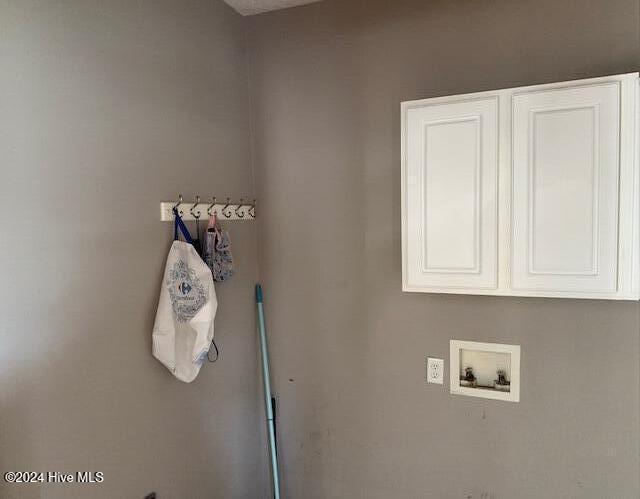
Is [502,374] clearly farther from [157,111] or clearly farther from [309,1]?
[309,1]

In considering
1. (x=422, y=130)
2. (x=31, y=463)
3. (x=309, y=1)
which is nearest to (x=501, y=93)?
(x=422, y=130)

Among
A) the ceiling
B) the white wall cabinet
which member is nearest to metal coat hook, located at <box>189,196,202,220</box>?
the white wall cabinet

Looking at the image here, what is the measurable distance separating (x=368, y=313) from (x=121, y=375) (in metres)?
0.97

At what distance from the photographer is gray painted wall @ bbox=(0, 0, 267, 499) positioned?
3.45 feet

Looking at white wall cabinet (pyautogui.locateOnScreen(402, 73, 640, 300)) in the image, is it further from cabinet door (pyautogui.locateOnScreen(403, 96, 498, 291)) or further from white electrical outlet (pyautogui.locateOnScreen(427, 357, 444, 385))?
white electrical outlet (pyautogui.locateOnScreen(427, 357, 444, 385))

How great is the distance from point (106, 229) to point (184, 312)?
38 cm

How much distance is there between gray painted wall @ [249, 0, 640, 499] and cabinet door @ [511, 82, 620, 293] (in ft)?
0.93

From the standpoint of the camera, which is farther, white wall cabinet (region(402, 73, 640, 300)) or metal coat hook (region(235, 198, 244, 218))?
metal coat hook (region(235, 198, 244, 218))

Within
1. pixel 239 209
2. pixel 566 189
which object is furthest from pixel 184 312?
pixel 566 189

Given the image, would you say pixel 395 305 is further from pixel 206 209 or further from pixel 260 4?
pixel 260 4

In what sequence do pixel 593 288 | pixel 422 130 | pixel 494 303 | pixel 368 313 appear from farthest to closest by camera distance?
pixel 368 313, pixel 494 303, pixel 422 130, pixel 593 288

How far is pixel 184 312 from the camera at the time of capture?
4.84ft

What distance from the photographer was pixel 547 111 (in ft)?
4.22

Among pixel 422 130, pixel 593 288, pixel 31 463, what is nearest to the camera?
pixel 31 463
